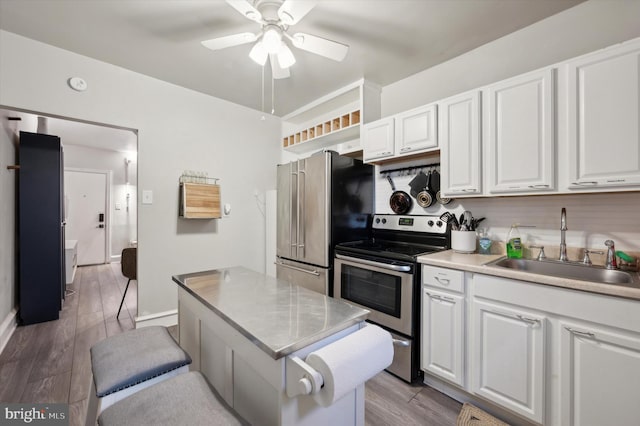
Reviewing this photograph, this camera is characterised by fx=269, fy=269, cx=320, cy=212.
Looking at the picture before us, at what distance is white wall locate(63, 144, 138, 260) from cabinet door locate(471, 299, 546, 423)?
647cm

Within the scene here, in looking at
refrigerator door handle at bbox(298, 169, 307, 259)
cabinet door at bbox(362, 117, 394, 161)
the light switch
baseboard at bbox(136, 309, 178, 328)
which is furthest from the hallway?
cabinet door at bbox(362, 117, 394, 161)

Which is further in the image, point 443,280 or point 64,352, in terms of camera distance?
point 64,352

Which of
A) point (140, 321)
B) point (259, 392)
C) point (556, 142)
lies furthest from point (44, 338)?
point (556, 142)

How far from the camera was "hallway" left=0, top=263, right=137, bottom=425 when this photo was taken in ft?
5.75

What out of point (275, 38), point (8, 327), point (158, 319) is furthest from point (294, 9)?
point (8, 327)

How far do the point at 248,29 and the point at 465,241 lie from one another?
2.26m

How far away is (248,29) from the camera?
2.01 meters

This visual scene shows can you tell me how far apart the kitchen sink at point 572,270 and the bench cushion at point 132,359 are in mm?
1819

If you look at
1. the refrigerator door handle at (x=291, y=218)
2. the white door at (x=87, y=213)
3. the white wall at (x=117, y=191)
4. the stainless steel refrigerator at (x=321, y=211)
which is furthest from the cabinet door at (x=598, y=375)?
the white door at (x=87, y=213)

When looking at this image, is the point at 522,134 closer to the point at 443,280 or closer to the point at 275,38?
the point at 443,280

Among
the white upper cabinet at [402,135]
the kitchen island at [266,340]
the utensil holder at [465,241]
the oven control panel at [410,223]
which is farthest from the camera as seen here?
the oven control panel at [410,223]

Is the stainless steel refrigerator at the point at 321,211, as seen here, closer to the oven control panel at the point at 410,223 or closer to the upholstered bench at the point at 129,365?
the oven control panel at the point at 410,223

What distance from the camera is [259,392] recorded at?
1.00 m

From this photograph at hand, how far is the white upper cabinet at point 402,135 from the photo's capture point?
2.11 m
